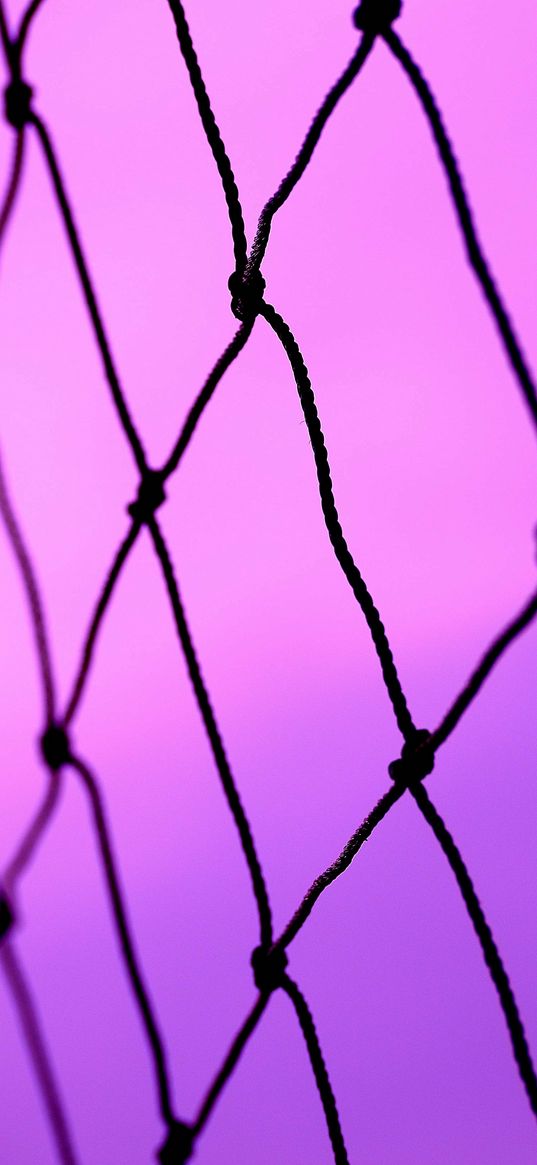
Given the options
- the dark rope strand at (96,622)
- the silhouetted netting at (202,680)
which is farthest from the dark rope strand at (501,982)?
the dark rope strand at (96,622)

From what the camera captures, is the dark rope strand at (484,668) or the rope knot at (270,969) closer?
the dark rope strand at (484,668)

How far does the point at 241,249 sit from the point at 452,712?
0.19 m

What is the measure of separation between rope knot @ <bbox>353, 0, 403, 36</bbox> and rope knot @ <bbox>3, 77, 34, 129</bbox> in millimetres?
106

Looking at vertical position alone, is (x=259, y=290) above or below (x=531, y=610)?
above

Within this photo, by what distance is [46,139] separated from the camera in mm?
339

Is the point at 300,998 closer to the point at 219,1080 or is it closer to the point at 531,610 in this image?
the point at 219,1080

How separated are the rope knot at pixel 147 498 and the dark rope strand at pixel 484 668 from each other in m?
0.11

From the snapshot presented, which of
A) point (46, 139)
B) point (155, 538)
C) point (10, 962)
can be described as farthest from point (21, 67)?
point (10, 962)

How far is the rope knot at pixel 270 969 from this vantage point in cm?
36

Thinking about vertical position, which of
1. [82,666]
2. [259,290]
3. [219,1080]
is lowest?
[219,1080]

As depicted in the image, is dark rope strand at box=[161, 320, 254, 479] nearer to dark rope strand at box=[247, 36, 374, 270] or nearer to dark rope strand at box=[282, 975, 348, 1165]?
dark rope strand at box=[247, 36, 374, 270]

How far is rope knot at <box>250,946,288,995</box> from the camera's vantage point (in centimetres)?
36

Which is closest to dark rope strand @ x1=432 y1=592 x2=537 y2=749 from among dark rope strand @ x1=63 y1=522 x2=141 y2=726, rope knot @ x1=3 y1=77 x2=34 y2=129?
dark rope strand @ x1=63 y1=522 x2=141 y2=726

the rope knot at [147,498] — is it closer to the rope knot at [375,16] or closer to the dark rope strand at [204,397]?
the dark rope strand at [204,397]
